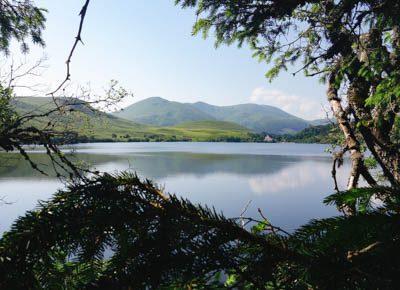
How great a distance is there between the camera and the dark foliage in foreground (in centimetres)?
94

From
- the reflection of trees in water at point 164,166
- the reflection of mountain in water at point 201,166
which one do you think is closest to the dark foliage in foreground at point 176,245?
the reflection of trees in water at point 164,166

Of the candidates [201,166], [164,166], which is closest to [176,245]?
[164,166]

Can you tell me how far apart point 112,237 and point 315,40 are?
7878 mm

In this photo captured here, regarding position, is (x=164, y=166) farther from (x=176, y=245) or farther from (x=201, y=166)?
(x=176, y=245)

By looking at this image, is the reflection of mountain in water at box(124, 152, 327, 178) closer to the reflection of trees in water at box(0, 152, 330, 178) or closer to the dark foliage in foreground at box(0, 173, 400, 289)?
the reflection of trees in water at box(0, 152, 330, 178)

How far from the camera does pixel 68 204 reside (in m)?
1.08

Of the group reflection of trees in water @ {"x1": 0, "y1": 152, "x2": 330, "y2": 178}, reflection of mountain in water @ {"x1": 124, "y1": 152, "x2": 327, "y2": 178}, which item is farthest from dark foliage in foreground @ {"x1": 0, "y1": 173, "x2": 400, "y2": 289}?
reflection of mountain in water @ {"x1": 124, "y1": 152, "x2": 327, "y2": 178}

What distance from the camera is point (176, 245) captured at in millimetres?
1017

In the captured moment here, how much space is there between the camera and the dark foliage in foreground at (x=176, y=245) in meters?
0.94

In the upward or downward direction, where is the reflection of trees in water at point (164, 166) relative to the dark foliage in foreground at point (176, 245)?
downward

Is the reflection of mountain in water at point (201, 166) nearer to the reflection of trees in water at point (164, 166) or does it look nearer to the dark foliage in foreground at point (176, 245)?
the reflection of trees in water at point (164, 166)

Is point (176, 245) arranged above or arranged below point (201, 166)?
above

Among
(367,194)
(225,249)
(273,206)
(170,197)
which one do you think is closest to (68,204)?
(170,197)

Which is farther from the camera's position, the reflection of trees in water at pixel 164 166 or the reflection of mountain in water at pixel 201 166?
the reflection of mountain in water at pixel 201 166
